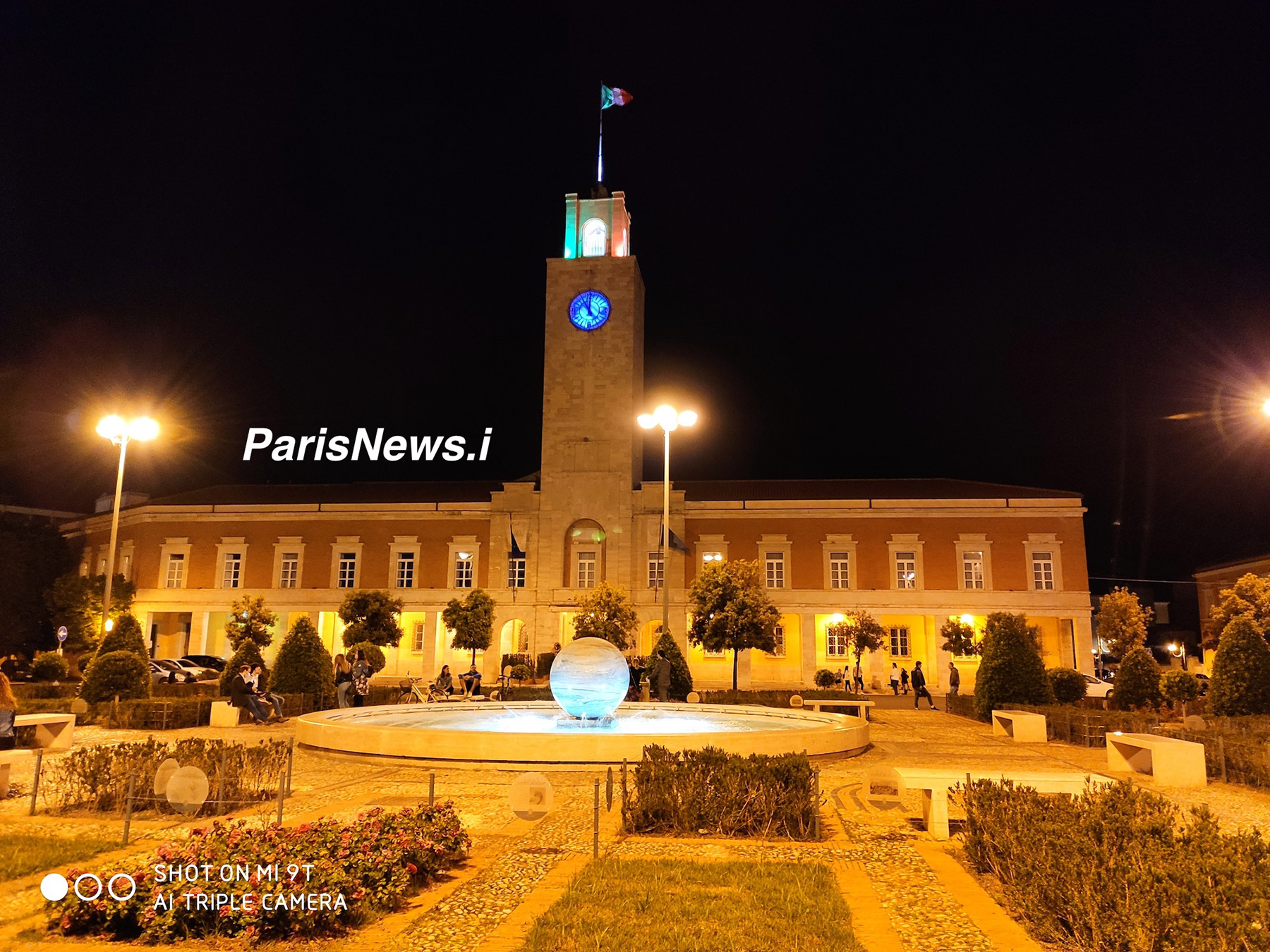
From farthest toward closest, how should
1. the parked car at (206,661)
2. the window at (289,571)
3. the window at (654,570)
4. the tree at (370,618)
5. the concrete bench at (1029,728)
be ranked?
the window at (289,571) → the window at (654,570) → the parked car at (206,661) → the tree at (370,618) → the concrete bench at (1029,728)

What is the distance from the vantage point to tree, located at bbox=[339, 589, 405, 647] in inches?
1369

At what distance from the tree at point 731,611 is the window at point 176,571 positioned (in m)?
28.3

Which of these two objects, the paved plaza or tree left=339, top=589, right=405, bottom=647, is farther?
tree left=339, top=589, right=405, bottom=647

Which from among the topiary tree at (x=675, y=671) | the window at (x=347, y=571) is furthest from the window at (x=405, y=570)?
the topiary tree at (x=675, y=671)

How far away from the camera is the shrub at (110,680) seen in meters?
19.7

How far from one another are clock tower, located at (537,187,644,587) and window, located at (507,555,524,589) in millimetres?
1208

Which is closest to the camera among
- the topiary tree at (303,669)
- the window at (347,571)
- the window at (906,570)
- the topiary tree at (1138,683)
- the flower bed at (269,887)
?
the flower bed at (269,887)

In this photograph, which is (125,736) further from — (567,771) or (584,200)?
(584,200)

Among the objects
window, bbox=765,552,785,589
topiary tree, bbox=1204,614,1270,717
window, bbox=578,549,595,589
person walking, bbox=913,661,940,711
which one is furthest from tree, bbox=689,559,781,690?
topiary tree, bbox=1204,614,1270,717

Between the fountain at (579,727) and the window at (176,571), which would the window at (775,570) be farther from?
the window at (176,571)

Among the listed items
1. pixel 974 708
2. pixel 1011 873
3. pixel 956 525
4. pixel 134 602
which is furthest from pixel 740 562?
pixel 134 602

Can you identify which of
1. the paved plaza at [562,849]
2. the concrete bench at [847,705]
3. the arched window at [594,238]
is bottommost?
the paved plaza at [562,849]

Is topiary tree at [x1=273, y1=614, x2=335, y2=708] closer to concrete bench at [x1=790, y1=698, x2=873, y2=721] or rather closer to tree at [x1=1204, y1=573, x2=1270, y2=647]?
concrete bench at [x1=790, y1=698, x2=873, y2=721]

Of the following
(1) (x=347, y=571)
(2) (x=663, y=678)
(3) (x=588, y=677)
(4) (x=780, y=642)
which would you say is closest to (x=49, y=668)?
(1) (x=347, y=571)
